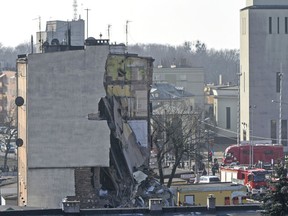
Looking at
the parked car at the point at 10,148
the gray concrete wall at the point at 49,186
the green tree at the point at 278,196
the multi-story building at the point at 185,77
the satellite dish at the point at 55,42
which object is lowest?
the parked car at the point at 10,148

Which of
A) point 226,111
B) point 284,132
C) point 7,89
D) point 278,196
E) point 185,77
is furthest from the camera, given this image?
point 185,77

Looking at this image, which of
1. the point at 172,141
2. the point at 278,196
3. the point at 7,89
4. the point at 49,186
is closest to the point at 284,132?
the point at 172,141

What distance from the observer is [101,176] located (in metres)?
48.8

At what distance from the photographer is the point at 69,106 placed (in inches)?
1929

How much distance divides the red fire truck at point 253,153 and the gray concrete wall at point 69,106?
28.2 metres

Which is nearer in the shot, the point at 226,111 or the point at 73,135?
the point at 73,135

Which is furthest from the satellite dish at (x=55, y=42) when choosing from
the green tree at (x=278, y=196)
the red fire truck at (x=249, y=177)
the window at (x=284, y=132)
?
the window at (x=284, y=132)

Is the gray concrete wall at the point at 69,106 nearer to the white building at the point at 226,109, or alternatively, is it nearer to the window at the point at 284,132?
the window at the point at 284,132

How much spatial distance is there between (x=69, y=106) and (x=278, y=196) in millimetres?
20140

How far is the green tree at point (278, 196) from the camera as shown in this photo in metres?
29.7

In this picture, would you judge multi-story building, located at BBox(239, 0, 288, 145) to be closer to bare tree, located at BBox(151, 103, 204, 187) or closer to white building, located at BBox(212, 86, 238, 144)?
bare tree, located at BBox(151, 103, 204, 187)

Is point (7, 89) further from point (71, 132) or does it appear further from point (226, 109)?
point (71, 132)

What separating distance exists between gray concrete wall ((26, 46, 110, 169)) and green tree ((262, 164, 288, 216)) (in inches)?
748

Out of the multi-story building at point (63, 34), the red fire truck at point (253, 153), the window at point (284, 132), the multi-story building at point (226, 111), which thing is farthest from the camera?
the multi-story building at point (226, 111)
